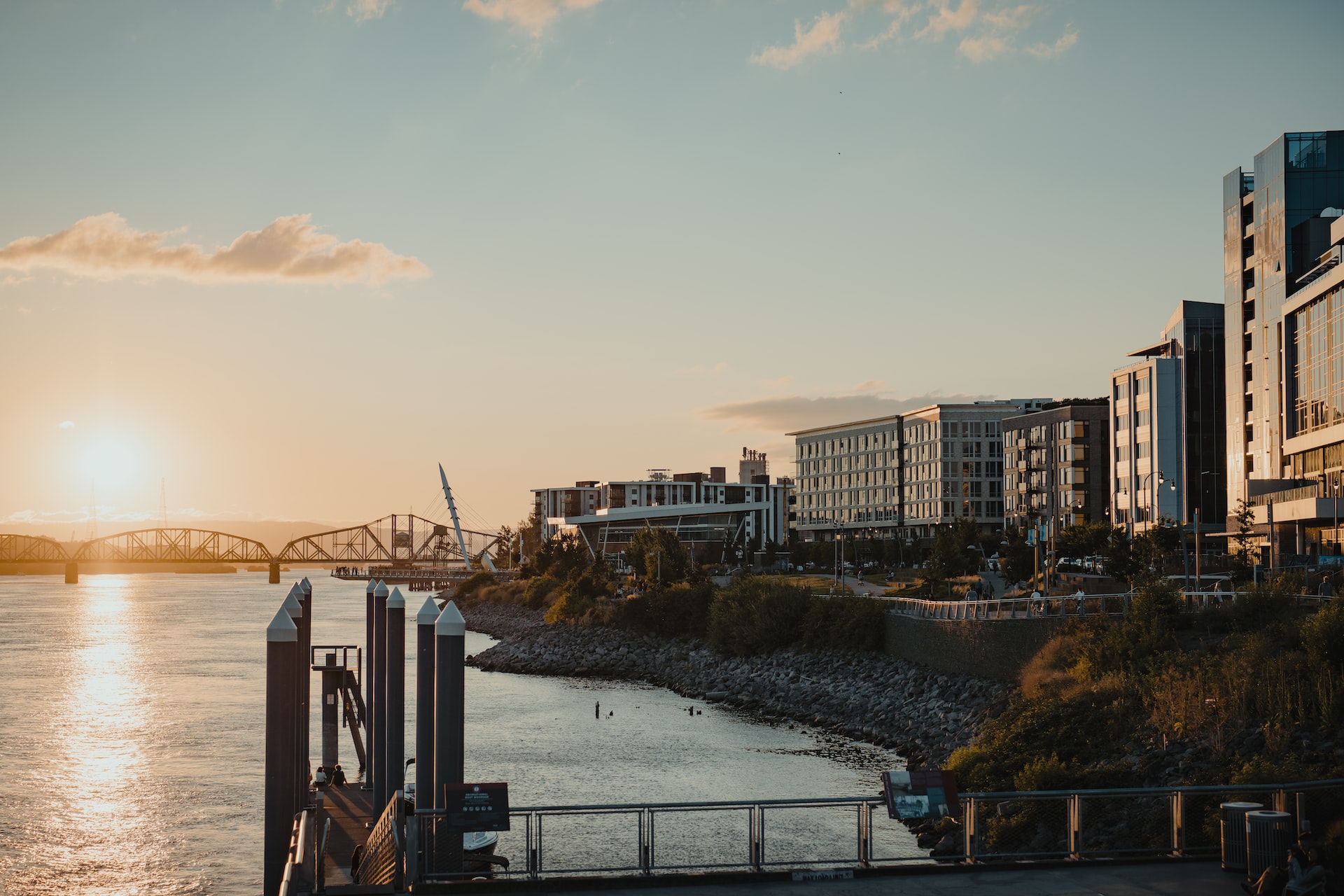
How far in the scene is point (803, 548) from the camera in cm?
14588

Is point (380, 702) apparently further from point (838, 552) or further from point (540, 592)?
point (838, 552)

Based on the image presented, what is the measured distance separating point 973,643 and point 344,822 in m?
31.0

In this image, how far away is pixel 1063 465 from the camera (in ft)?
430

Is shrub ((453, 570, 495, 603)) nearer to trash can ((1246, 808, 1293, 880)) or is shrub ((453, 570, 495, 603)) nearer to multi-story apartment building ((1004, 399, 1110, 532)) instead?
multi-story apartment building ((1004, 399, 1110, 532))

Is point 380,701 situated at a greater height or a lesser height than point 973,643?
greater

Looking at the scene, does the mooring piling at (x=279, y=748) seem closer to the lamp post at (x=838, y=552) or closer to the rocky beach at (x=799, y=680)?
the rocky beach at (x=799, y=680)

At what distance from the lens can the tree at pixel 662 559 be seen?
104 meters

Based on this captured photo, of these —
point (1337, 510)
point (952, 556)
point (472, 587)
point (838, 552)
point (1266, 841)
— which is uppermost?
point (1337, 510)

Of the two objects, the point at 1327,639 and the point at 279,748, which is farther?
the point at 1327,639

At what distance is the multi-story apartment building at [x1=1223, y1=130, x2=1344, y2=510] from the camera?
83.0 meters

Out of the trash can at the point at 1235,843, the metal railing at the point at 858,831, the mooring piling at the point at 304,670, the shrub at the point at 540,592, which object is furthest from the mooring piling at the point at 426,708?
the shrub at the point at 540,592

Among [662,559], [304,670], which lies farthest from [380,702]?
[662,559]

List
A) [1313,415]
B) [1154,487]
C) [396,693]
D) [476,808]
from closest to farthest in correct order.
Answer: [476,808]
[396,693]
[1313,415]
[1154,487]

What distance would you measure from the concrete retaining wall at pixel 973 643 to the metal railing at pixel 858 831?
12963mm
